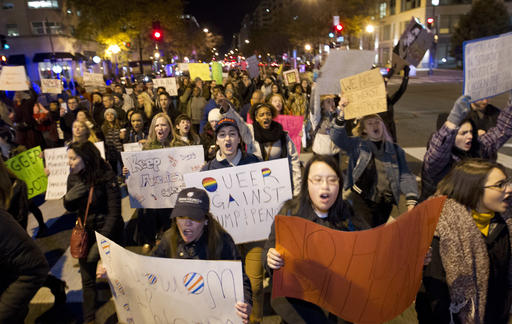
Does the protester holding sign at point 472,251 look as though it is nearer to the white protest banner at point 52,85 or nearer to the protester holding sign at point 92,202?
the protester holding sign at point 92,202

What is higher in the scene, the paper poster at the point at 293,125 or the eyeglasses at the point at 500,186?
the eyeglasses at the point at 500,186

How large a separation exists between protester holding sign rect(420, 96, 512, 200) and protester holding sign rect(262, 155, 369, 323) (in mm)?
1344

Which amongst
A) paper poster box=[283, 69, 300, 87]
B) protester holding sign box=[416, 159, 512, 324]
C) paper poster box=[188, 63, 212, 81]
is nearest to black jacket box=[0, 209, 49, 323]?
protester holding sign box=[416, 159, 512, 324]

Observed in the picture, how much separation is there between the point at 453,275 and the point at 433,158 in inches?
56.6

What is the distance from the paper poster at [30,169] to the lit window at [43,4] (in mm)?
49165

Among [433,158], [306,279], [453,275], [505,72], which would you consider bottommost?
[453,275]

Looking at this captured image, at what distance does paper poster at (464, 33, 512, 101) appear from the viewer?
3645 millimetres

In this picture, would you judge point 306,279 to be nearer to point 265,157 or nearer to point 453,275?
point 453,275

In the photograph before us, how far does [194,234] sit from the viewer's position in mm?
2680

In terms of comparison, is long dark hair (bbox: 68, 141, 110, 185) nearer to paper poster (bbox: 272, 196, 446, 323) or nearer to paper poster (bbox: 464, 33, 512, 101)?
paper poster (bbox: 272, 196, 446, 323)

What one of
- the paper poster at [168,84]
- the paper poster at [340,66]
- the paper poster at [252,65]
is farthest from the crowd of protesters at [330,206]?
the paper poster at [252,65]

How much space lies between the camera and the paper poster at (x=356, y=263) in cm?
206

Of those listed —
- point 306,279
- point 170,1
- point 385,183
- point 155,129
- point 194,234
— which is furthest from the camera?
point 170,1

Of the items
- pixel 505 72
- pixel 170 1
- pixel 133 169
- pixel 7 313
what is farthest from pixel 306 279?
pixel 170 1
